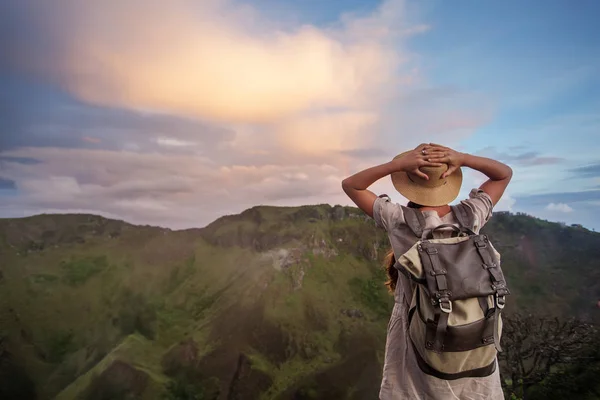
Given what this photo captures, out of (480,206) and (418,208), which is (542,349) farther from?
(418,208)

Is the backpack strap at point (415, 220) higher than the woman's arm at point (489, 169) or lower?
lower

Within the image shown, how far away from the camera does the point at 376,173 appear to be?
6.97 feet

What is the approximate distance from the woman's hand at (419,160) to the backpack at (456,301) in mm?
422

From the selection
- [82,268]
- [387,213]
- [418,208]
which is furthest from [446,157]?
[82,268]

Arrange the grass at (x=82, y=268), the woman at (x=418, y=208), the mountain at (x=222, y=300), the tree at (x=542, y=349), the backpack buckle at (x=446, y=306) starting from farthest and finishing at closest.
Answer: the grass at (x=82, y=268) < the mountain at (x=222, y=300) < the tree at (x=542, y=349) < the woman at (x=418, y=208) < the backpack buckle at (x=446, y=306)

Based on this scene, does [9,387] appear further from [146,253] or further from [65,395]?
[146,253]

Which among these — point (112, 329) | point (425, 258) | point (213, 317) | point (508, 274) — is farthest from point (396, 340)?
point (112, 329)

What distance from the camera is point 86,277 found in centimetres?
1994

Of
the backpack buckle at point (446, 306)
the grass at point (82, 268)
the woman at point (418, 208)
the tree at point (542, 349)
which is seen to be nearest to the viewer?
the backpack buckle at point (446, 306)

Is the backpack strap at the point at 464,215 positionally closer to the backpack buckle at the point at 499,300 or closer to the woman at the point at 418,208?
the woman at the point at 418,208

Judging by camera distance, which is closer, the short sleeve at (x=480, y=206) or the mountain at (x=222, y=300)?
the short sleeve at (x=480, y=206)

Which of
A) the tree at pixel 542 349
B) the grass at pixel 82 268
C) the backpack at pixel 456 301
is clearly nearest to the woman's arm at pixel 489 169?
the backpack at pixel 456 301

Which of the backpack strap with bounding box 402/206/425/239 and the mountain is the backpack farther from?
the mountain

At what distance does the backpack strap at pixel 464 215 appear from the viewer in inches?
79.1
